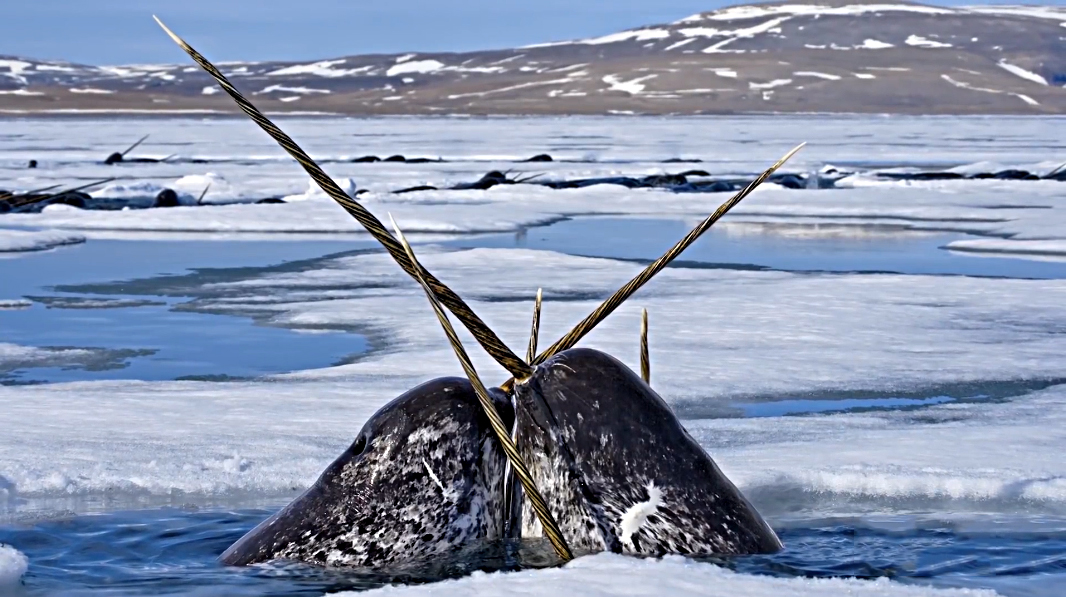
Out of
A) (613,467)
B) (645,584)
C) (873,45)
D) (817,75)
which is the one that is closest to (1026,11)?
(873,45)

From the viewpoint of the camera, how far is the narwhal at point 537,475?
3.44m

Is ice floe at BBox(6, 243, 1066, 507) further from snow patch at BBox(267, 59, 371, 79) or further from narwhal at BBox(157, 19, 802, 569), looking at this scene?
snow patch at BBox(267, 59, 371, 79)

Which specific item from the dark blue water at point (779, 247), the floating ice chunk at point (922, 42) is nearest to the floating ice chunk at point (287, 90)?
the floating ice chunk at point (922, 42)

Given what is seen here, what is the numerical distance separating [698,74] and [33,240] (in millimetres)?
120429

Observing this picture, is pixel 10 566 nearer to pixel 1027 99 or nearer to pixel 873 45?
pixel 1027 99

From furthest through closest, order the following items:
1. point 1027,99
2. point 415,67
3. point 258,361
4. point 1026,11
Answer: point 1026,11 → point 415,67 → point 1027,99 → point 258,361

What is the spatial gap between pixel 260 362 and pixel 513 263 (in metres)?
5.36

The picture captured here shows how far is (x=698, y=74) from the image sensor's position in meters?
132

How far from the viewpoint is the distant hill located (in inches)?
4582

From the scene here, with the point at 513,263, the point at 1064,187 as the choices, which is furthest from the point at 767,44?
the point at 513,263

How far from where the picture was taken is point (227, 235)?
1584 centimetres

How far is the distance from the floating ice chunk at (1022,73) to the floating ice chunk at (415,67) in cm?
6273

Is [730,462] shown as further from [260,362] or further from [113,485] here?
[260,362]

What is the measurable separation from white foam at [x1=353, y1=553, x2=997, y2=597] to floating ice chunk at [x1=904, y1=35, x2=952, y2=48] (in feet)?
518
